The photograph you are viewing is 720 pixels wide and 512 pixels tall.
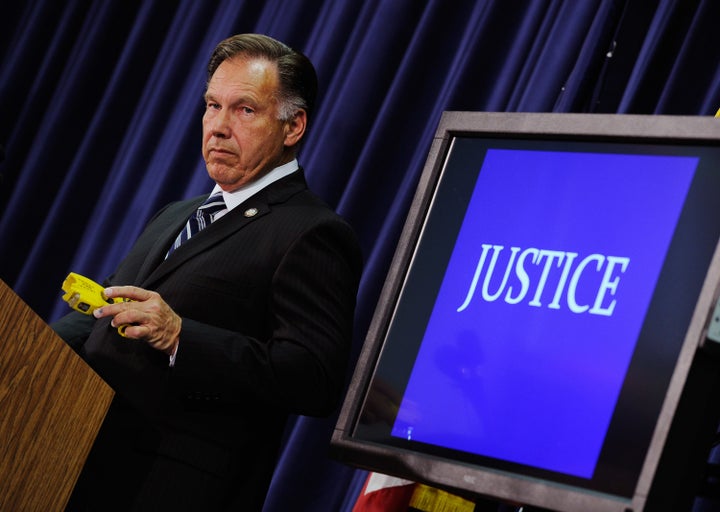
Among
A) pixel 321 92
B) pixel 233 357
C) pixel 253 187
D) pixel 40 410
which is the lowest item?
pixel 40 410

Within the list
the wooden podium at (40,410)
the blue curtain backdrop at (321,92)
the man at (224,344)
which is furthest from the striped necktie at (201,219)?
the blue curtain backdrop at (321,92)

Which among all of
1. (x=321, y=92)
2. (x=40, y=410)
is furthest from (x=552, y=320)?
(x=321, y=92)

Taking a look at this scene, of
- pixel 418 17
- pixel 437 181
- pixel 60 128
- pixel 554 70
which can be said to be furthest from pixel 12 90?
pixel 437 181

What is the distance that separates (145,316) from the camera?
182 centimetres

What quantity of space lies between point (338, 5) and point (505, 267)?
2008 millimetres

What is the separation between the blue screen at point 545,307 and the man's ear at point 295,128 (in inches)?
28.7

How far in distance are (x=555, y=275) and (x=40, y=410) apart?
75cm

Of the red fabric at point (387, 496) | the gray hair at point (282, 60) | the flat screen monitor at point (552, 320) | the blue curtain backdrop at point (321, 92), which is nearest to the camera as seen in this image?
the flat screen monitor at point (552, 320)

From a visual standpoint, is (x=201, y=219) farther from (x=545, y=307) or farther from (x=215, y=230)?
(x=545, y=307)

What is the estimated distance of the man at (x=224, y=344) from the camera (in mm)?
1905

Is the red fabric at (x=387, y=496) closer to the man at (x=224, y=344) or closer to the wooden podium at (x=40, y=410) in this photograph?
the man at (x=224, y=344)

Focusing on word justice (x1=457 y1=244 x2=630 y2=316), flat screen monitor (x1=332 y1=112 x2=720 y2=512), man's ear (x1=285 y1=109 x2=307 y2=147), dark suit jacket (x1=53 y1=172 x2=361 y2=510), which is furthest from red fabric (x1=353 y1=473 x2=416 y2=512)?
man's ear (x1=285 y1=109 x2=307 y2=147)

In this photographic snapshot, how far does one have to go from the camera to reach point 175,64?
3.77m

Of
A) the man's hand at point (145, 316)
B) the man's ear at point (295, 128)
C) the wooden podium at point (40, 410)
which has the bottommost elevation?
the wooden podium at point (40, 410)
